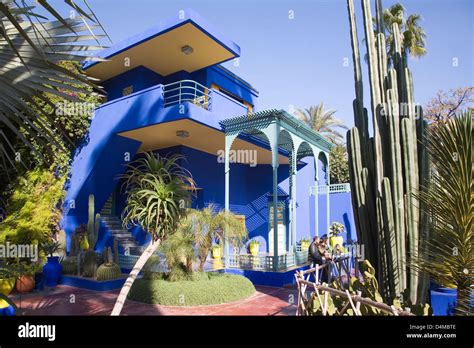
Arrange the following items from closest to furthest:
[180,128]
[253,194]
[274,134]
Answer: [274,134] → [180,128] → [253,194]

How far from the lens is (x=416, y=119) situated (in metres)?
5.22

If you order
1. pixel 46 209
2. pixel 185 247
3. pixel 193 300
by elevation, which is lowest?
pixel 193 300

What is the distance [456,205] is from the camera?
359cm

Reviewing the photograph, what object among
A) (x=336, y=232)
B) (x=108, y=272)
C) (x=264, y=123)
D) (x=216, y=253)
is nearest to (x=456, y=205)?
(x=264, y=123)

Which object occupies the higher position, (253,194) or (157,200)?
(253,194)

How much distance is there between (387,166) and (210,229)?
16.5 feet

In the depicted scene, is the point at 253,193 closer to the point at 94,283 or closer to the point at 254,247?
the point at 254,247

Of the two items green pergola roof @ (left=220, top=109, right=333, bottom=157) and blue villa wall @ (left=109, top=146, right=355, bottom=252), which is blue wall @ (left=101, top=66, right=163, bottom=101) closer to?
blue villa wall @ (left=109, top=146, right=355, bottom=252)

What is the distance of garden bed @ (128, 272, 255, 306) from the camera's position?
7648 mm

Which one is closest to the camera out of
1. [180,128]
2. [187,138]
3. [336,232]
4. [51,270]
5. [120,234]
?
[51,270]

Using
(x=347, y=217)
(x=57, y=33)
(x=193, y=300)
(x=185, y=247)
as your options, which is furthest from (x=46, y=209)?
(x=347, y=217)
